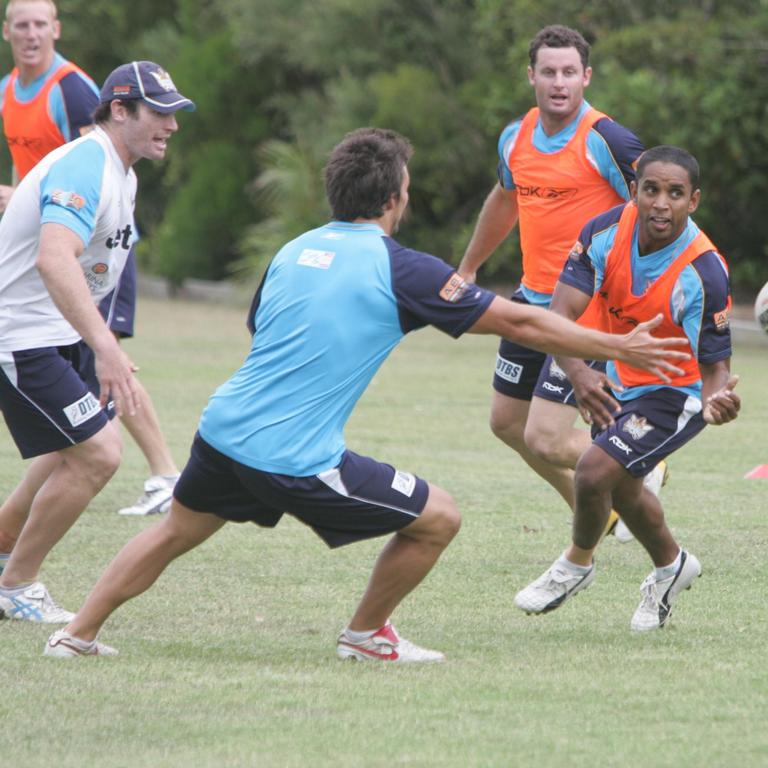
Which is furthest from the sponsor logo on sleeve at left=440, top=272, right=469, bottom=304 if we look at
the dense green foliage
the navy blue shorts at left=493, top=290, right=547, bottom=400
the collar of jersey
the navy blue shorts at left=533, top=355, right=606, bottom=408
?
the dense green foliage

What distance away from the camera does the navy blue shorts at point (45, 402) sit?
6.25 meters

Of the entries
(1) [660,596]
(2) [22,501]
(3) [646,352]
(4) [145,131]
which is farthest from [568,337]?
(2) [22,501]

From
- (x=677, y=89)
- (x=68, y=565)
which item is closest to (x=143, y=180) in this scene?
(x=677, y=89)

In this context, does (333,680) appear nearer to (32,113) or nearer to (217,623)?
(217,623)

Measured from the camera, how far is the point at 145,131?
6363 millimetres

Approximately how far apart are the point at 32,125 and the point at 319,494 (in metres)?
4.78

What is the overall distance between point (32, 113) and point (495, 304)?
4860 millimetres

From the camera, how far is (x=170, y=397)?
46.2ft

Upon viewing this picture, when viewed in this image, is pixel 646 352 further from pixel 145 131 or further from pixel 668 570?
pixel 145 131

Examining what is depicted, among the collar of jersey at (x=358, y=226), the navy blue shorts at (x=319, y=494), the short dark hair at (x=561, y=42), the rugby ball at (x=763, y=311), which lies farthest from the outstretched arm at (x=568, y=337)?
the short dark hair at (x=561, y=42)

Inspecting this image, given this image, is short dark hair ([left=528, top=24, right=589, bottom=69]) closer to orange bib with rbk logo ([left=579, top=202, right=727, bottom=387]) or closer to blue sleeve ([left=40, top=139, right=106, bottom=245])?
orange bib with rbk logo ([left=579, top=202, right=727, bottom=387])

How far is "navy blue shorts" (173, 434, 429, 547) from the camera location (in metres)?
5.34

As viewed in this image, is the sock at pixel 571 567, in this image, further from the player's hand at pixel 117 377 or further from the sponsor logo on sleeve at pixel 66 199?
the sponsor logo on sleeve at pixel 66 199

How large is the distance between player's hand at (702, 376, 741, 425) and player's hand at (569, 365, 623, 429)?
352mm
